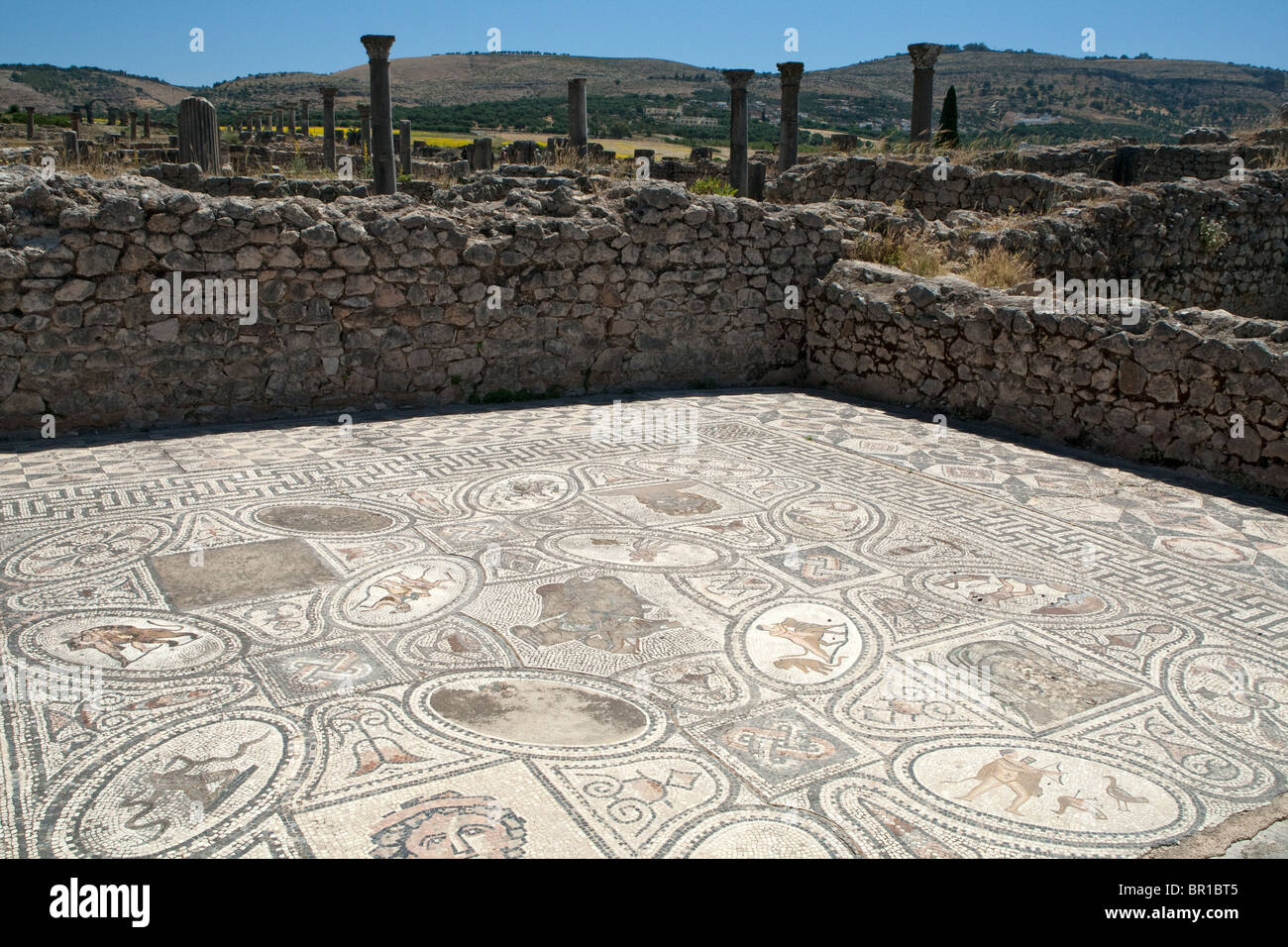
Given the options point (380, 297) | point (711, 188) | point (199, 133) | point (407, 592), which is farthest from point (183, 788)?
point (199, 133)

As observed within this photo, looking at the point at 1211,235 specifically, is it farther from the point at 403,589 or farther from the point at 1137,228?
the point at 403,589

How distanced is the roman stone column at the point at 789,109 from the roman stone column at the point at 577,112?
10.5 feet

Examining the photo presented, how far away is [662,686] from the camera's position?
11.4 ft

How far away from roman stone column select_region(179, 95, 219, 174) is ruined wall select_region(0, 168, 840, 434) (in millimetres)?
4843

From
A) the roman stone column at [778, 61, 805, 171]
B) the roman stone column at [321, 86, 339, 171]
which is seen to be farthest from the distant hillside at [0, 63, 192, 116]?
the roman stone column at [778, 61, 805, 171]

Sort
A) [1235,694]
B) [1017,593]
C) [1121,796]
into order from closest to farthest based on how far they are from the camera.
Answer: [1121,796] < [1235,694] < [1017,593]

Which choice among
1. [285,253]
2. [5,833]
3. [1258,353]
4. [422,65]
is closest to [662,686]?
[5,833]

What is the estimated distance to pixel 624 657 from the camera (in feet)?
12.1

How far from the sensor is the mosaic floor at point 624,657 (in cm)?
271

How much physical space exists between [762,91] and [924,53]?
68.1m

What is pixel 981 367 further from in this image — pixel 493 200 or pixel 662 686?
pixel 662 686

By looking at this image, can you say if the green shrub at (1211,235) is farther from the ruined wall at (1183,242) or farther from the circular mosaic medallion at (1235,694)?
the circular mosaic medallion at (1235,694)

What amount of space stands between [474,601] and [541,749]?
1.22 metres

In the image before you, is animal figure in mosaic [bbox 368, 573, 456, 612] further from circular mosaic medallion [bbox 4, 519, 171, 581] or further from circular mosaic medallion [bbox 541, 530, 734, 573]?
circular mosaic medallion [bbox 4, 519, 171, 581]
